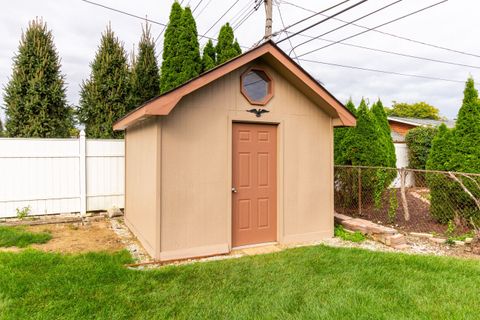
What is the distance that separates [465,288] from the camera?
3426mm

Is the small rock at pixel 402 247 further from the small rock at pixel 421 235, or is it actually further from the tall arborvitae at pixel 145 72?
the tall arborvitae at pixel 145 72

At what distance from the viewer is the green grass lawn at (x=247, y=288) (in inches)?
114

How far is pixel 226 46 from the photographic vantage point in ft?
33.2

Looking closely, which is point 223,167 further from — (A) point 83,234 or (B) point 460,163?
(B) point 460,163

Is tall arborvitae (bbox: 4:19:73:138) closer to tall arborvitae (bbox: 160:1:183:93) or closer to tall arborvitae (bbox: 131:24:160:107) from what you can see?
tall arborvitae (bbox: 131:24:160:107)

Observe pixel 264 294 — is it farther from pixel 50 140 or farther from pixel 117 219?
pixel 50 140

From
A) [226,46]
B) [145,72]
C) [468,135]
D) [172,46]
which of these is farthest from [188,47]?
[468,135]

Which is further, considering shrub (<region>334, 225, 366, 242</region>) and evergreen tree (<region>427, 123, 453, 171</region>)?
evergreen tree (<region>427, 123, 453, 171</region>)

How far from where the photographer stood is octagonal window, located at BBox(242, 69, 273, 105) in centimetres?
511

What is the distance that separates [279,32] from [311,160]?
19.7 feet

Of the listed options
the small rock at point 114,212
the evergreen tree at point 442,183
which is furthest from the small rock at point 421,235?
the small rock at point 114,212

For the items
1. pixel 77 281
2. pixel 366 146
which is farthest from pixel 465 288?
pixel 366 146

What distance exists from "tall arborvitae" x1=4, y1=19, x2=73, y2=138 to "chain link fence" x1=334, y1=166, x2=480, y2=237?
8460 mm

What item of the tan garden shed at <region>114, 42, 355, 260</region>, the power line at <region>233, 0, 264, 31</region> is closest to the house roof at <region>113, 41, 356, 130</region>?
the tan garden shed at <region>114, 42, 355, 260</region>
